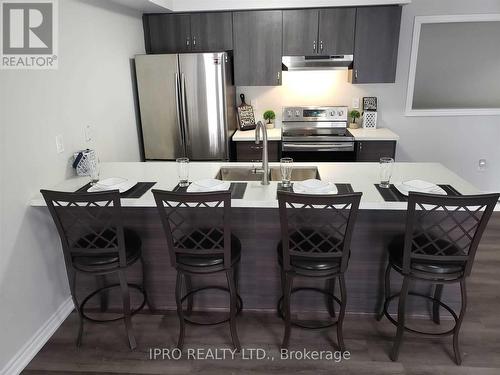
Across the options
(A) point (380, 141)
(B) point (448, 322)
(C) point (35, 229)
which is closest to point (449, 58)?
(A) point (380, 141)

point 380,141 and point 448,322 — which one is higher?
point 380,141

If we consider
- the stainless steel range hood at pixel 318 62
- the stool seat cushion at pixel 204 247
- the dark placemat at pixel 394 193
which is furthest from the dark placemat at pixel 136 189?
the stainless steel range hood at pixel 318 62

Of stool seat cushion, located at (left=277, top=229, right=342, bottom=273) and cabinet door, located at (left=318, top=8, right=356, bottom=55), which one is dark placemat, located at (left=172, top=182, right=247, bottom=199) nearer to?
stool seat cushion, located at (left=277, top=229, right=342, bottom=273)

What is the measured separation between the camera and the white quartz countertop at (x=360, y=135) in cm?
400

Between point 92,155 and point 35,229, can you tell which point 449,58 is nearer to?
point 92,155

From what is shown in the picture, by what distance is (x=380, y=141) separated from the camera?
4008 mm

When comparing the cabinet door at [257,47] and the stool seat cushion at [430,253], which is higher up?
the cabinet door at [257,47]

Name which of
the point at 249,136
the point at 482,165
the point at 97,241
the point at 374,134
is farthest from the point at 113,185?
the point at 482,165

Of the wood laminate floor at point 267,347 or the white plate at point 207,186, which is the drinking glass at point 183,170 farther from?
the wood laminate floor at point 267,347

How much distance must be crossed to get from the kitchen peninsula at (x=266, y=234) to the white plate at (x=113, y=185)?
15cm

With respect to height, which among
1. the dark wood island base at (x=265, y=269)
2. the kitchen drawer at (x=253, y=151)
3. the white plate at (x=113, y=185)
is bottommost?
the dark wood island base at (x=265, y=269)

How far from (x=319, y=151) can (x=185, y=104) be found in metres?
1.47

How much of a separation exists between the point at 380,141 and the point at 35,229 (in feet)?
10.6

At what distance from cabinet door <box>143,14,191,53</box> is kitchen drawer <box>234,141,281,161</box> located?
1.17 metres
